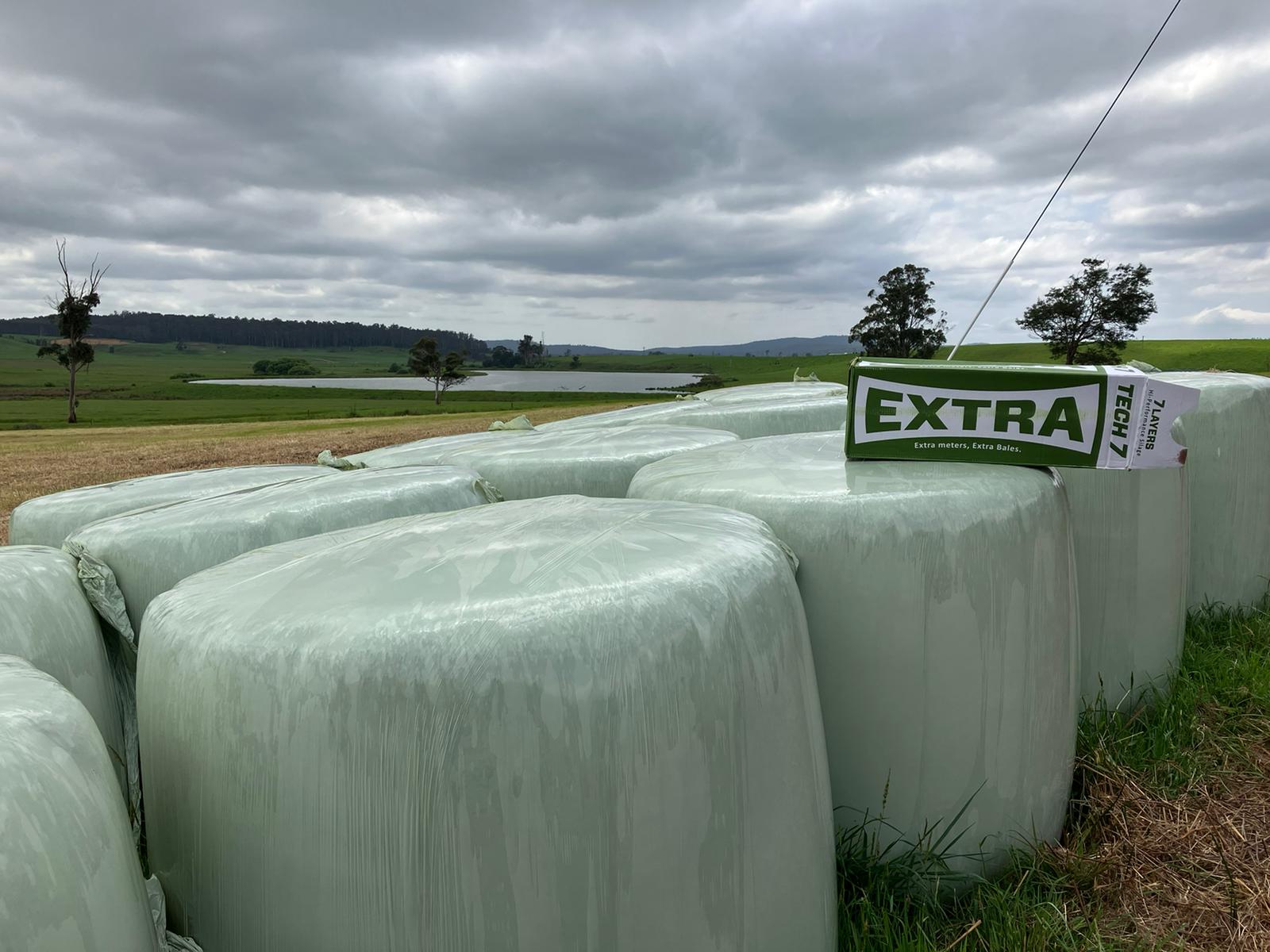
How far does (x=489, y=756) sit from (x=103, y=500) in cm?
272

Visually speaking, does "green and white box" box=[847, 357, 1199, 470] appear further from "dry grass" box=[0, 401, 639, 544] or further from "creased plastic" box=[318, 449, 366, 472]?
"dry grass" box=[0, 401, 639, 544]

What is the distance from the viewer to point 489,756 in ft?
4.62

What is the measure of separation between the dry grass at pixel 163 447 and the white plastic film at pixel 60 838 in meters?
7.52

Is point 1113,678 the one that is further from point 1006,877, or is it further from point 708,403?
point 708,403

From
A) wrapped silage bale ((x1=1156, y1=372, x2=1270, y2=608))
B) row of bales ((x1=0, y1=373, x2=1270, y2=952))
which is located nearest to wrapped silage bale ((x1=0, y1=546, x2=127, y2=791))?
row of bales ((x1=0, y1=373, x2=1270, y2=952))

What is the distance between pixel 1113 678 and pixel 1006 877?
132 cm

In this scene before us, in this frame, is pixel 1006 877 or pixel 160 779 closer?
pixel 160 779

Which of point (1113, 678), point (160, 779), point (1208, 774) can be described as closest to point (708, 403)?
point (1113, 678)

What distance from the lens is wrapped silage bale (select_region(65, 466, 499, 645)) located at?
2.49 metres

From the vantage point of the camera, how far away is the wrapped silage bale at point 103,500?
10.6 ft

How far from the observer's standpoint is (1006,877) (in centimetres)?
236

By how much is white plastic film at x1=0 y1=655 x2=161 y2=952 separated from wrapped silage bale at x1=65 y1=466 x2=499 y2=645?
3.78 feet

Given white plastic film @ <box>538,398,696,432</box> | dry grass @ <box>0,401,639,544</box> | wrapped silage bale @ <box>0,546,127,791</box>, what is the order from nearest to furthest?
wrapped silage bale @ <box>0,546,127,791</box> → white plastic film @ <box>538,398,696,432</box> → dry grass @ <box>0,401,639,544</box>

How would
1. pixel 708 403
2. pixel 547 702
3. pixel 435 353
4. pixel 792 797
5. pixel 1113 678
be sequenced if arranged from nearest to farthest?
1. pixel 547 702
2. pixel 792 797
3. pixel 1113 678
4. pixel 708 403
5. pixel 435 353
